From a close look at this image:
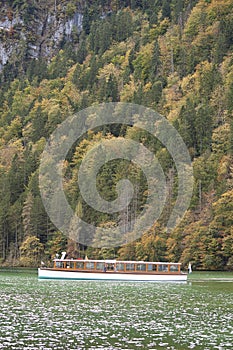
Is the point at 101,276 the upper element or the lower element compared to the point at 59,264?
lower

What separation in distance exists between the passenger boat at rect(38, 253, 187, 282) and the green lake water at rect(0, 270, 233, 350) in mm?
21766

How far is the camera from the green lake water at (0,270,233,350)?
4603 centimetres

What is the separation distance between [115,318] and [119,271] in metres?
52.8

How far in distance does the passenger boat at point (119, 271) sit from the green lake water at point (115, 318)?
71.4 ft

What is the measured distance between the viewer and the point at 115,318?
56.7 m

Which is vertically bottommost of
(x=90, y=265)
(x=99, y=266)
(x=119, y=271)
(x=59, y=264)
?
(x=119, y=271)

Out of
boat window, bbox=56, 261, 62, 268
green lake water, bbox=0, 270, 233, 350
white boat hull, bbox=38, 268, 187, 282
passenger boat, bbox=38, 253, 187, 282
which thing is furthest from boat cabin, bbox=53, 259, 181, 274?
green lake water, bbox=0, 270, 233, 350

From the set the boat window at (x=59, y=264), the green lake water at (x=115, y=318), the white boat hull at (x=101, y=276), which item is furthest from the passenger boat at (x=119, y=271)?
the green lake water at (x=115, y=318)

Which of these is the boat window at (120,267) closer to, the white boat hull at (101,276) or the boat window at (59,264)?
the white boat hull at (101,276)

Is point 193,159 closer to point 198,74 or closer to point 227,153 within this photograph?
point 227,153

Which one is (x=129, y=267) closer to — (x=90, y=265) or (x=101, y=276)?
(x=101, y=276)

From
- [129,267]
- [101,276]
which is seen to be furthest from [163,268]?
[101,276]

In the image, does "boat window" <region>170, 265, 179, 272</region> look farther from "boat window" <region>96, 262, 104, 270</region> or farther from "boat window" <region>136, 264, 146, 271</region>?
"boat window" <region>96, 262, 104, 270</region>

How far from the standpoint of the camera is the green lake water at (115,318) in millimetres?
46031
